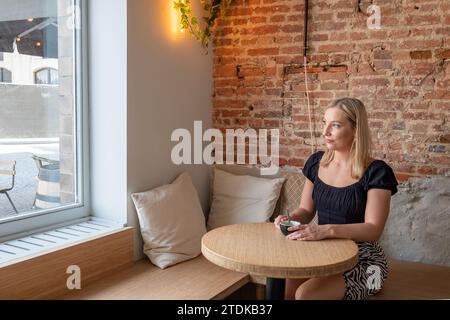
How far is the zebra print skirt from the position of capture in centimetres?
248

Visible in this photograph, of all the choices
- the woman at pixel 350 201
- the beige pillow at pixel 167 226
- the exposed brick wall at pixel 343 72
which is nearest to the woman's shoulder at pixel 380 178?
the woman at pixel 350 201

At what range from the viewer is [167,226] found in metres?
3.14

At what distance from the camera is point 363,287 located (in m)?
2.54

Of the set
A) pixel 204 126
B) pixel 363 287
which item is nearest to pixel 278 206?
pixel 204 126

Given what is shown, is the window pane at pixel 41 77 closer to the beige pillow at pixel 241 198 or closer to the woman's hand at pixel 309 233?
the beige pillow at pixel 241 198

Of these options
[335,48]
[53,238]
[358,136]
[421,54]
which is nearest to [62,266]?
[53,238]

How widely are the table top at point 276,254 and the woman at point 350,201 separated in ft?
0.33

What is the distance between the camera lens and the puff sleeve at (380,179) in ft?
8.21

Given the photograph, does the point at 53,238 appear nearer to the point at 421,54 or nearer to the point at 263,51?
the point at 263,51

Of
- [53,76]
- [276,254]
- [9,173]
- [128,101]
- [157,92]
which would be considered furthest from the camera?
[157,92]

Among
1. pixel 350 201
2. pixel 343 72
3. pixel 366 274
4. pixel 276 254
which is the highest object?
pixel 343 72

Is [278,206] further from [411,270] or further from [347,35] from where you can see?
[347,35]

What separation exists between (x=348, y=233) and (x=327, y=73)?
148 cm

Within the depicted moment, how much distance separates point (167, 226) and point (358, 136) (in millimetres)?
1328
